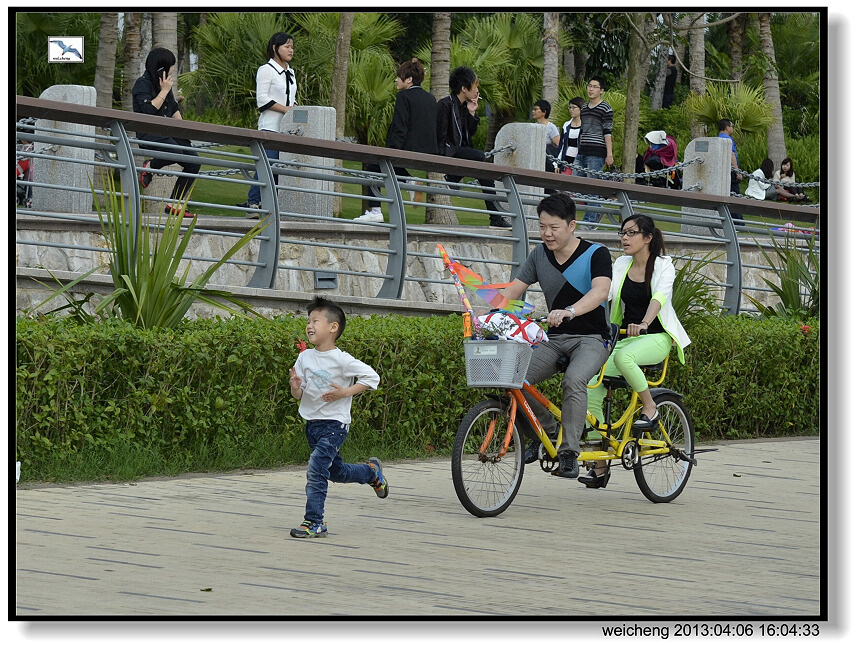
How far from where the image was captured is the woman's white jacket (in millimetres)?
8195

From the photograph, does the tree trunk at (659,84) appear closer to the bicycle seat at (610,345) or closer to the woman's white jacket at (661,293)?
the woman's white jacket at (661,293)

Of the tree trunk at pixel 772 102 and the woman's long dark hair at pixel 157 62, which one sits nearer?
the woman's long dark hair at pixel 157 62

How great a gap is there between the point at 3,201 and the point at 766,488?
5694mm

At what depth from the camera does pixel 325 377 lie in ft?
22.9

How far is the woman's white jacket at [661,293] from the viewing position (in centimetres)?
820

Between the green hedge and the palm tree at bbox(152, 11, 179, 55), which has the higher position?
the palm tree at bbox(152, 11, 179, 55)

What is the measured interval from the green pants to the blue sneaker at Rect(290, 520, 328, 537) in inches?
78.2

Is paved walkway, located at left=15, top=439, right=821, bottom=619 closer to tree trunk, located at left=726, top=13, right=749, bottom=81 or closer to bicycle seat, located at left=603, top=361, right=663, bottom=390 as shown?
bicycle seat, located at left=603, top=361, right=663, bottom=390

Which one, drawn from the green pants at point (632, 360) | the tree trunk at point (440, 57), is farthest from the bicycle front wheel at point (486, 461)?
the tree trunk at point (440, 57)

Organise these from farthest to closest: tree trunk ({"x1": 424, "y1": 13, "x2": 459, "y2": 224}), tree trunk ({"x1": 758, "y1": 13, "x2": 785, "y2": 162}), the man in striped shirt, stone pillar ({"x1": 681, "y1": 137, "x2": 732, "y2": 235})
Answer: tree trunk ({"x1": 758, "y1": 13, "x2": 785, "y2": 162})
tree trunk ({"x1": 424, "y1": 13, "x2": 459, "y2": 224})
stone pillar ({"x1": 681, "y1": 137, "x2": 732, "y2": 235})
the man in striped shirt

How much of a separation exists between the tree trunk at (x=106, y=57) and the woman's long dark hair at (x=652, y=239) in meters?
12.8

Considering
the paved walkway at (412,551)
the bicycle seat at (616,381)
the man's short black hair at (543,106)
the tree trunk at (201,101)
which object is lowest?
the paved walkway at (412,551)

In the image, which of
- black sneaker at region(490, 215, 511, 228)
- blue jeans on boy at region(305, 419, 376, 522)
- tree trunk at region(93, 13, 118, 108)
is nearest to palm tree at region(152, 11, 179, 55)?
tree trunk at region(93, 13, 118, 108)

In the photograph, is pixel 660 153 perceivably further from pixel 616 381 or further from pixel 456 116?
pixel 616 381
